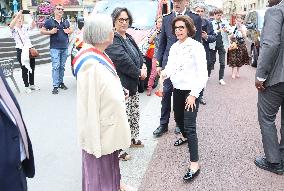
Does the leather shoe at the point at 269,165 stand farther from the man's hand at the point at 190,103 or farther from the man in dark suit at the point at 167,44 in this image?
Result: the man in dark suit at the point at 167,44

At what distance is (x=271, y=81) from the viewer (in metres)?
3.89

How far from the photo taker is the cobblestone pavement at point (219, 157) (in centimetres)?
378

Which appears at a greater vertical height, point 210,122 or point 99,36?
point 99,36

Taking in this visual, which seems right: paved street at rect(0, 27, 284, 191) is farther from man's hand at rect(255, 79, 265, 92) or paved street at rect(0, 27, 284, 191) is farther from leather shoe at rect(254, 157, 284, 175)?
man's hand at rect(255, 79, 265, 92)

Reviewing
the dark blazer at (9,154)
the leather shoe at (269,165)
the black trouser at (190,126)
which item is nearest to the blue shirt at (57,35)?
the black trouser at (190,126)

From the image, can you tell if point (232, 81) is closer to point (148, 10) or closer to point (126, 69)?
point (148, 10)

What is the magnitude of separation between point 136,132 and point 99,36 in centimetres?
201

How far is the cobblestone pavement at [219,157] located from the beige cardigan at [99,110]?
1.01 m

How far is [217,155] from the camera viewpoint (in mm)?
4523

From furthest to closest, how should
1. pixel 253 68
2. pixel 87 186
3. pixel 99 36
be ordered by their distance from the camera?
pixel 253 68, pixel 87 186, pixel 99 36

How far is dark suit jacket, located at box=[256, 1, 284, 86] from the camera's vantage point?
3.72 meters

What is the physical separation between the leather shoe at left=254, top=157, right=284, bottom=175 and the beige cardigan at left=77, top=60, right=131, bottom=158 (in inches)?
76.0

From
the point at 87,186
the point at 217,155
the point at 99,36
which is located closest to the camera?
the point at 99,36

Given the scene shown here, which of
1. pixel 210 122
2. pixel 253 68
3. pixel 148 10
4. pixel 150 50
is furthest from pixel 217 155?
pixel 253 68
